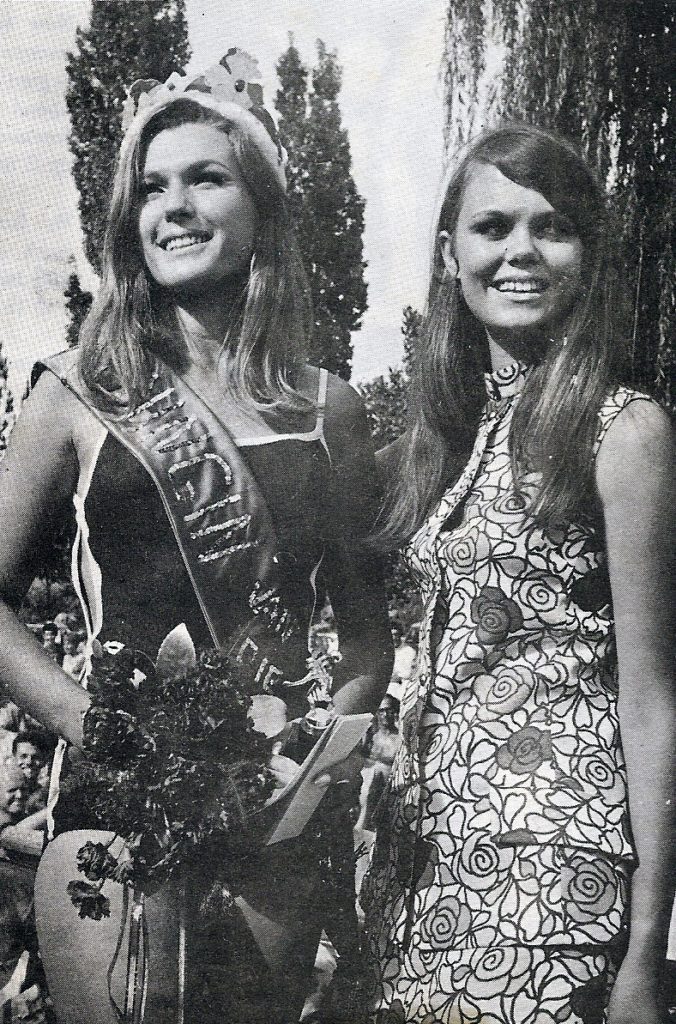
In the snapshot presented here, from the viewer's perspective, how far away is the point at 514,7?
2764mm

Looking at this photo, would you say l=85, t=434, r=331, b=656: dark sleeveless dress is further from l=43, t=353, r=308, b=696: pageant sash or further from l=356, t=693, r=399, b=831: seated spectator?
l=356, t=693, r=399, b=831: seated spectator

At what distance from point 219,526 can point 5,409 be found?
2.10 feet

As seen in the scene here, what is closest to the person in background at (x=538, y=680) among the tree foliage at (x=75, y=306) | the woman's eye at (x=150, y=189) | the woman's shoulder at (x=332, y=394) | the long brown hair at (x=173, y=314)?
the woman's shoulder at (x=332, y=394)

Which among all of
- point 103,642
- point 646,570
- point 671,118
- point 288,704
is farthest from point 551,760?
A: point 671,118

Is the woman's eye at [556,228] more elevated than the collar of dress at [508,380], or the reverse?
the woman's eye at [556,228]

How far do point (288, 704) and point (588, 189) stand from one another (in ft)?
4.82

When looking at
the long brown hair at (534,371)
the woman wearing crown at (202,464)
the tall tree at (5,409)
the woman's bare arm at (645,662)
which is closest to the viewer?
the woman's bare arm at (645,662)

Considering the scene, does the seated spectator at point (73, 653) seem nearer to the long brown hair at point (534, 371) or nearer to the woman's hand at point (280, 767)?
the woman's hand at point (280, 767)

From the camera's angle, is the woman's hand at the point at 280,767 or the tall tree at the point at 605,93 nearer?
the woman's hand at the point at 280,767

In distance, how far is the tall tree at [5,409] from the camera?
2.55 metres

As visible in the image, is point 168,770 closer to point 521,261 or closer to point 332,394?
point 332,394

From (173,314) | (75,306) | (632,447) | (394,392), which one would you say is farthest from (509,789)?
(75,306)

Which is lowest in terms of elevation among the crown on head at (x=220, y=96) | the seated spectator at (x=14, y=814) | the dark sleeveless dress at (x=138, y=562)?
the seated spectator at (x=14, y=814)

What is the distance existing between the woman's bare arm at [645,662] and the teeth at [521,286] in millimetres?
419
